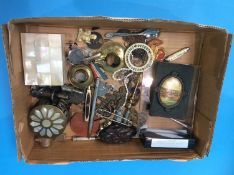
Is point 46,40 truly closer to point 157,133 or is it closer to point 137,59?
point 137,59

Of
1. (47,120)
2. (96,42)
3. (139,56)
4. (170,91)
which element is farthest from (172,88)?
(47,120)

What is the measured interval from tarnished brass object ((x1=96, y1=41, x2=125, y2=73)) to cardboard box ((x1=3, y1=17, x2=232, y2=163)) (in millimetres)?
59

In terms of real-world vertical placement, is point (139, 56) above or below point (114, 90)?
above

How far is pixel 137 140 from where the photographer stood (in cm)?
93

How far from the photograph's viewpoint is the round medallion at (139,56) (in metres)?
0.85

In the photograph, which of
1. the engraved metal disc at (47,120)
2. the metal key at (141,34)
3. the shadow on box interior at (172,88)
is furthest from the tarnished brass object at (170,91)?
the engraved metal disc at (47,120)

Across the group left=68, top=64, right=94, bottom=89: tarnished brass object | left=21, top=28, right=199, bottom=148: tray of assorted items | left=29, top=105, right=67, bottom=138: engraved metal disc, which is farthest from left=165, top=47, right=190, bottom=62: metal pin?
left=29, top=105, right=67, bottom=138: engraved metal disc

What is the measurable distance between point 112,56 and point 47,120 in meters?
0.28

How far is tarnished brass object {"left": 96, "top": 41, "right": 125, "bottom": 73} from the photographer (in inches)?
33.6

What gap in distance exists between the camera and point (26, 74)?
78 cm

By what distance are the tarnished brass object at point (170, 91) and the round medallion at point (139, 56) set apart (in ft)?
0.26

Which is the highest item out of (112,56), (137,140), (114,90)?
(112,56)

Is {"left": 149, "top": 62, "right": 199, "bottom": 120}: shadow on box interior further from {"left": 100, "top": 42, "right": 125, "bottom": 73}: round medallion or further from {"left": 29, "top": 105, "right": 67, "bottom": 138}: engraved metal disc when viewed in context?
{"left": 29, "top": 105, "right": 67, "bottom": 138}: engraved metal disc

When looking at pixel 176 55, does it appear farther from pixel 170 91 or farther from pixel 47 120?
pixel 47 120
